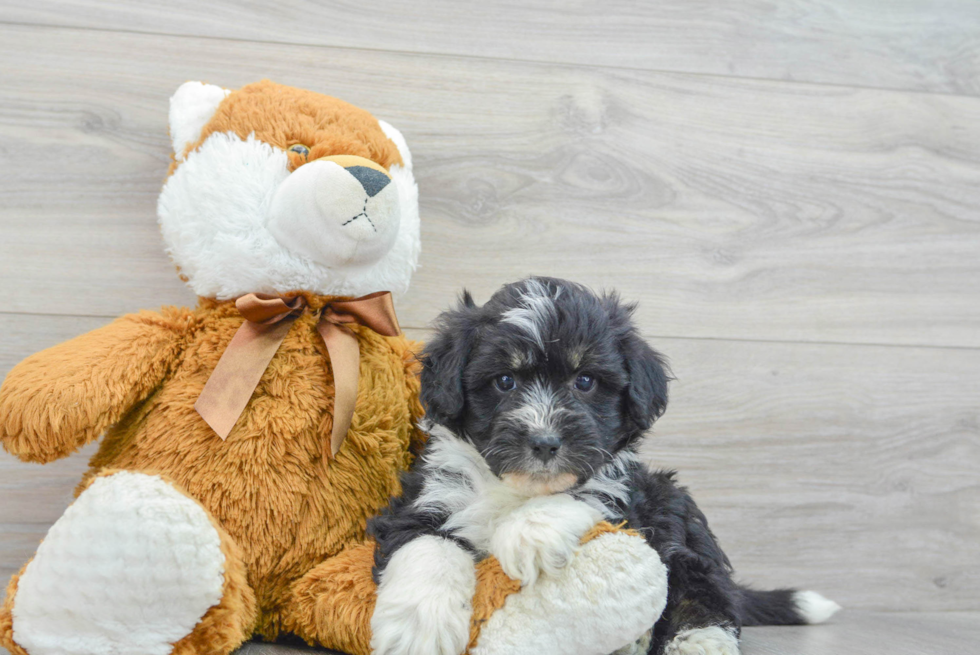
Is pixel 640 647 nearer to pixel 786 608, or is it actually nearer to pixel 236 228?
pixel 786 608

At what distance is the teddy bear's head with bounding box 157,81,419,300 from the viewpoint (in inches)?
59.4

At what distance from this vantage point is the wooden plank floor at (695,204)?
2008 millimetres

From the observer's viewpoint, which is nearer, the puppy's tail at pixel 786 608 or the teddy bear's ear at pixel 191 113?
the teddy bear's ear at pixel 191 113

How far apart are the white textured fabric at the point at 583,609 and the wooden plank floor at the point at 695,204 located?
1.02 meters

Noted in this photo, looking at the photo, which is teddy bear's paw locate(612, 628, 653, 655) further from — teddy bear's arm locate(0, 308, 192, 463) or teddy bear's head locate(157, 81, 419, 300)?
teddy bear's arm locate(0, 308, 192, 463)

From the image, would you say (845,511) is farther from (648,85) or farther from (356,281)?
(356,281)

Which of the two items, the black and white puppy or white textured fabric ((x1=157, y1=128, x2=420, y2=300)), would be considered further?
white textured fabric ((x1=157, y1=128, x2=420, y2=300))

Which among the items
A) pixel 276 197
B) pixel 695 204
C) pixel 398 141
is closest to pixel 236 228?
pixel 276 197

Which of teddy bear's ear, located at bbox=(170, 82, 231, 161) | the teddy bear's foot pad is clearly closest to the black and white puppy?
the teddy bear's foot pad

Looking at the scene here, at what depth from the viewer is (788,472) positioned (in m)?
2.29

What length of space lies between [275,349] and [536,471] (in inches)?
24.6

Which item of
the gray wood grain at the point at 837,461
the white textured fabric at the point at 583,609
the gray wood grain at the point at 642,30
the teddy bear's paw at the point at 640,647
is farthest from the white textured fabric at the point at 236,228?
the gray wood grain at the point at 837,461

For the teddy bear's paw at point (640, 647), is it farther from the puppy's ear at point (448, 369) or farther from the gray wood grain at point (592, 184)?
the gray wood grain at point (592, 184)

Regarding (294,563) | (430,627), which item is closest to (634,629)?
(430,627)
